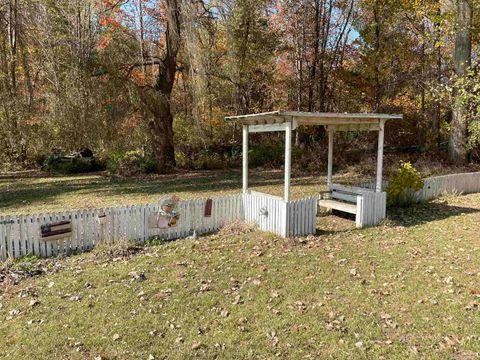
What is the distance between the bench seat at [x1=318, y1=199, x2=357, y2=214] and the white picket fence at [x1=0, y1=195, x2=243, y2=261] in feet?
7.32

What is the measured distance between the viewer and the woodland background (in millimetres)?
12133

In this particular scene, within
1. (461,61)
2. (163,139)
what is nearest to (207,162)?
(163,139)

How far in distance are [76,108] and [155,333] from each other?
10471mm

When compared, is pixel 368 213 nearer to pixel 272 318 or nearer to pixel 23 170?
pixel 272 318

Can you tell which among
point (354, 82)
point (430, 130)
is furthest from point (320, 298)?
point (430, 130)

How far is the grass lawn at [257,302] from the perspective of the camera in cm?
386

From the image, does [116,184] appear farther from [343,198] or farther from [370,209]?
[370,209]

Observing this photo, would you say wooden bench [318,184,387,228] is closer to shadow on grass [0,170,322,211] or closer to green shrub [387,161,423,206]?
green shrub [387,161,423,206]

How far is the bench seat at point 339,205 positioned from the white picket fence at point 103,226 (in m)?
2.23

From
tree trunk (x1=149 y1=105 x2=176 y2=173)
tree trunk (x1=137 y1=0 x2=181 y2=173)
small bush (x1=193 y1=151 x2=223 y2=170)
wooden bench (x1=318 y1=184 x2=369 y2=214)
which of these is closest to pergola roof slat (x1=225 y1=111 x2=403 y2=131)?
wooden bench (x1=318 y1=184 x2=369 y2=214)

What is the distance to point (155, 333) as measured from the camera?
4.12 metres

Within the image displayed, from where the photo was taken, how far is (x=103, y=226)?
6.92 meters

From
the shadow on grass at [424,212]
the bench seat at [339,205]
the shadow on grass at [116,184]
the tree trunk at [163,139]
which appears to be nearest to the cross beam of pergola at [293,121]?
the bench seat at [339,205]

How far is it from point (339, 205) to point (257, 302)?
470 cm
